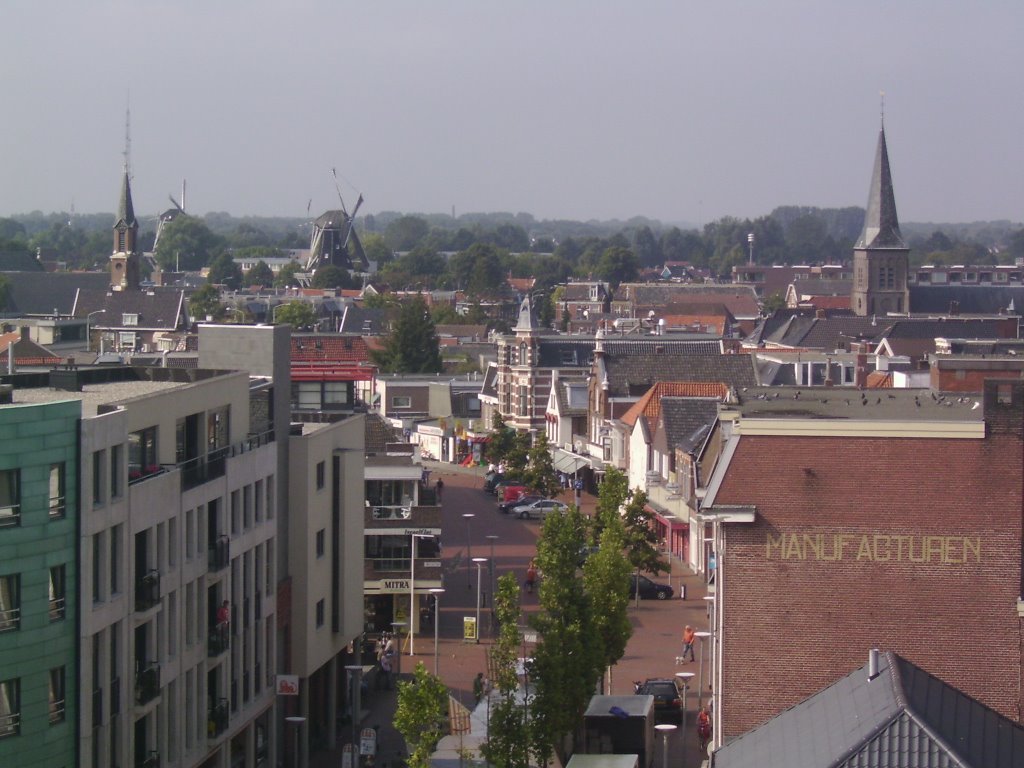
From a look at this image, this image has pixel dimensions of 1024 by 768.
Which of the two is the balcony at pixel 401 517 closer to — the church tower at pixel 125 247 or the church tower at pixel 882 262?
the church tower at pixel 882 262

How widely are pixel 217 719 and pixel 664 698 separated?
398 inches

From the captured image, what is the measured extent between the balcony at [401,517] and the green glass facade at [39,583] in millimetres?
20040

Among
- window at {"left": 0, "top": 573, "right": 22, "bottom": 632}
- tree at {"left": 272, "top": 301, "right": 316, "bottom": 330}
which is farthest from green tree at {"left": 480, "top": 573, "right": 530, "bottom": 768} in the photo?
tree at {"left": 272, "top": 301, "right": 316, "bottom": 330}

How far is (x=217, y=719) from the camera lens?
101ft

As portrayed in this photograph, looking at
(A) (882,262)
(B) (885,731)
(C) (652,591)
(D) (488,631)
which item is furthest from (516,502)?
(A) (882,262)

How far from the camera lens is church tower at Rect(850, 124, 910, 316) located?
478 feet

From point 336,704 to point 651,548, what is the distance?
15.3 metres

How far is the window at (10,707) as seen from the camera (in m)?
23.5

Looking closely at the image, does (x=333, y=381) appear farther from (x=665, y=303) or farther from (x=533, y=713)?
(x=665, y=303)

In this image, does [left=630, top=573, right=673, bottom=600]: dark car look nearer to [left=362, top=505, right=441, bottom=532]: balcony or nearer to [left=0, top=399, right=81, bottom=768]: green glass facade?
[left=362, top=505, right=441, bottom=532]: balcony

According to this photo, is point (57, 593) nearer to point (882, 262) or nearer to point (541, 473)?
point (541, 473)

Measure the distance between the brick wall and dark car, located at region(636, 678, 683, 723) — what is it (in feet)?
33.6

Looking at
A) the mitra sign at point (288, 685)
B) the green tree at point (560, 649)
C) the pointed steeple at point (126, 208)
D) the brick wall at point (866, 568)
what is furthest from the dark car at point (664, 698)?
the pointed steeple at point (126, 208)

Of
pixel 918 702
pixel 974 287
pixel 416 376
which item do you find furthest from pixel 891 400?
pixel 974 287
